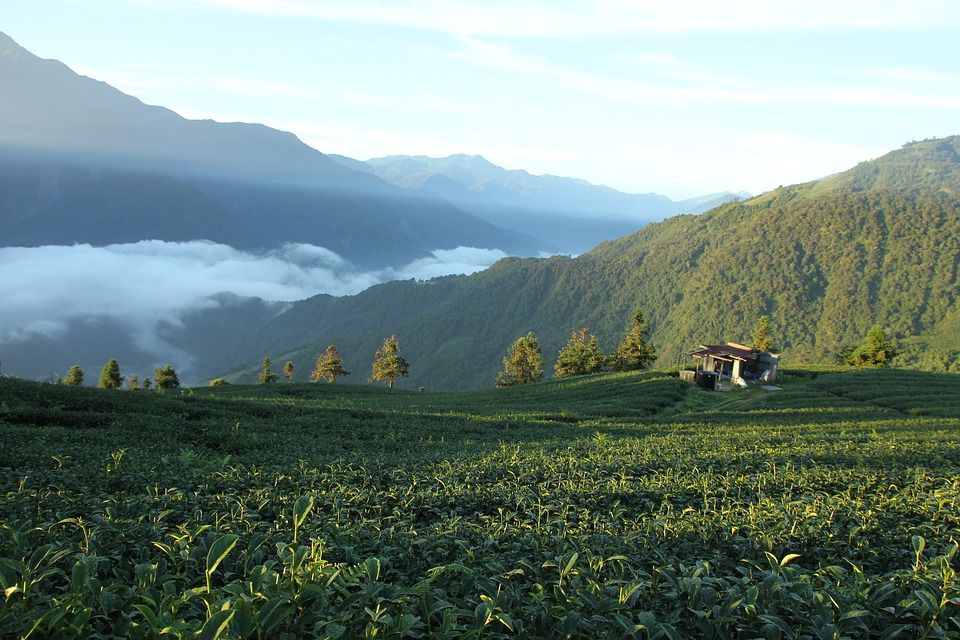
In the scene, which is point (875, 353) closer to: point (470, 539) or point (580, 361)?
point (580, 361)

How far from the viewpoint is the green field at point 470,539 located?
330 cm

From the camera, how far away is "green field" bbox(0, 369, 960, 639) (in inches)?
130

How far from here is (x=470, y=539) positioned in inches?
219

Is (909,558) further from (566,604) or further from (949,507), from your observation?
(566,604)

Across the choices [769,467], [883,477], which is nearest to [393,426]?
[769,467]

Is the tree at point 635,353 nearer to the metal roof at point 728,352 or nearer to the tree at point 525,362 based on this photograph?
the tree at point 525,362

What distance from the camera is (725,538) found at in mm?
5906

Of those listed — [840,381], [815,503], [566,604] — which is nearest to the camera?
[566,604]

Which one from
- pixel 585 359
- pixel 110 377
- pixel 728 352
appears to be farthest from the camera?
pixel 585 359

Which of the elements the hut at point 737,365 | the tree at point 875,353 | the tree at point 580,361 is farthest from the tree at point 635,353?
the tree at point 875,353

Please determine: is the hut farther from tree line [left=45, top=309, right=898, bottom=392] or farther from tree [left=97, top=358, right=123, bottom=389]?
tree [left=97, top=358, right=123, bottom=389]

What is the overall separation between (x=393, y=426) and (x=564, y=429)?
6.71 metres

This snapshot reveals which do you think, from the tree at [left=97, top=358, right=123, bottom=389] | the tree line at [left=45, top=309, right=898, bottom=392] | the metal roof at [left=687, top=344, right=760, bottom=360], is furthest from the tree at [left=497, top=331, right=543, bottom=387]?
the tree at [left=97, top=358, right=123, bottom=389]

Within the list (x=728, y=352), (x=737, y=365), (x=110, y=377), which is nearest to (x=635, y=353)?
(x=728, y=352)
